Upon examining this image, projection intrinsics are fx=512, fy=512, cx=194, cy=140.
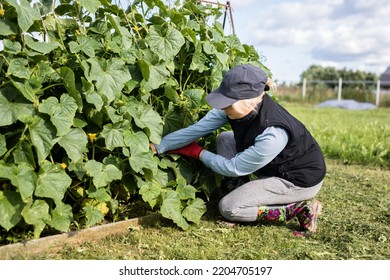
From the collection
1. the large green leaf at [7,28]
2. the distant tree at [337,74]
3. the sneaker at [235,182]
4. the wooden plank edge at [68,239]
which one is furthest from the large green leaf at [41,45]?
the distant tree at [337,74]

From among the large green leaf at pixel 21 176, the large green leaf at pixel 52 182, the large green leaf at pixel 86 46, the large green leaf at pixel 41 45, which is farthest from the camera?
the large green leaf at pixel 86 46

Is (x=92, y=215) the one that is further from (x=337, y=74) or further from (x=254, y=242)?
(x=337, y=74)

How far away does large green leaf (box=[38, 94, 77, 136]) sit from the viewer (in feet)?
8.98

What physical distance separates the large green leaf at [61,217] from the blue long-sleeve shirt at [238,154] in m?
0.80

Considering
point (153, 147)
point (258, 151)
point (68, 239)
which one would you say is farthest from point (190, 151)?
point (68, 239)

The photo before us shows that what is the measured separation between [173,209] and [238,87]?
0.89 m

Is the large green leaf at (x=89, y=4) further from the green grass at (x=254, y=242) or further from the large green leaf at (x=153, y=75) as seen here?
the green grass at (x=254, y=242)

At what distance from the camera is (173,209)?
10.9 feet

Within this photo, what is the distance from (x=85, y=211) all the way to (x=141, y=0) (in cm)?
144

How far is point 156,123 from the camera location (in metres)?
3.32

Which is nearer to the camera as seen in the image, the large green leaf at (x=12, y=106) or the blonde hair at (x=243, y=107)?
the large green leaf at (x=12, y=106)

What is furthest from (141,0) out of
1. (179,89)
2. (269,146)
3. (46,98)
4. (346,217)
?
(346,217)

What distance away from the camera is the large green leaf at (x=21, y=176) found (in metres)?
2.63

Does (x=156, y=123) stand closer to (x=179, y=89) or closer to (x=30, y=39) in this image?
(x=179, y=89)
